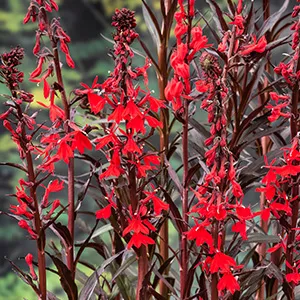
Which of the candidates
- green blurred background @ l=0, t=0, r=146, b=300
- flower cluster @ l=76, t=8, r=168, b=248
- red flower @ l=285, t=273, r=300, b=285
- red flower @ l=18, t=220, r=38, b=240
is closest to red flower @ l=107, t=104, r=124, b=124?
flower cluster @ l=76, t=8, r=168, b=248

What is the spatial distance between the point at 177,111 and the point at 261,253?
0.55m

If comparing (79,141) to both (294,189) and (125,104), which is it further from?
(294,189)

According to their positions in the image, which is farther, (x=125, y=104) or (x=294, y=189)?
(x=294, y=189)

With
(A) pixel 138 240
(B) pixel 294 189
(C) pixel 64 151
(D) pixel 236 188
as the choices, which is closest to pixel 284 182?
(B) pixel 294 189

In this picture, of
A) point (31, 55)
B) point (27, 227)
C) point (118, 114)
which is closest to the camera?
point (118, 114)

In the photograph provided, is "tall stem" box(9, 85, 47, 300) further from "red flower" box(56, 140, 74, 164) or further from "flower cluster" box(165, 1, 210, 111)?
"flower cluster" box(165, 1, 210, 111)

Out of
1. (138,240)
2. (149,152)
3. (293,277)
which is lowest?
(293,277)

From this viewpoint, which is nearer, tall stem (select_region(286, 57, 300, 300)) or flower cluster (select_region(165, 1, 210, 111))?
flower cluster (select_region(165, 1, 210, 111))

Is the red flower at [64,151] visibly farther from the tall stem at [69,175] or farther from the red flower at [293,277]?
the red flower at [293,277]

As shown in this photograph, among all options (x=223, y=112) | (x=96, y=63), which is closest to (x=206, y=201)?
(x=223, y=112)

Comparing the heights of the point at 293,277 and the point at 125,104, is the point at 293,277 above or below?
below

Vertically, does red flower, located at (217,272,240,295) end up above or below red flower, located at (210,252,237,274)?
below

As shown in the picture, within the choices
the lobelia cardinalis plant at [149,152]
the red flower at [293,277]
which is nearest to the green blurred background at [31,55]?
the lobelia cardinalis plant at [149,152]

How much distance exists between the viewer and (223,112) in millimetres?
827
